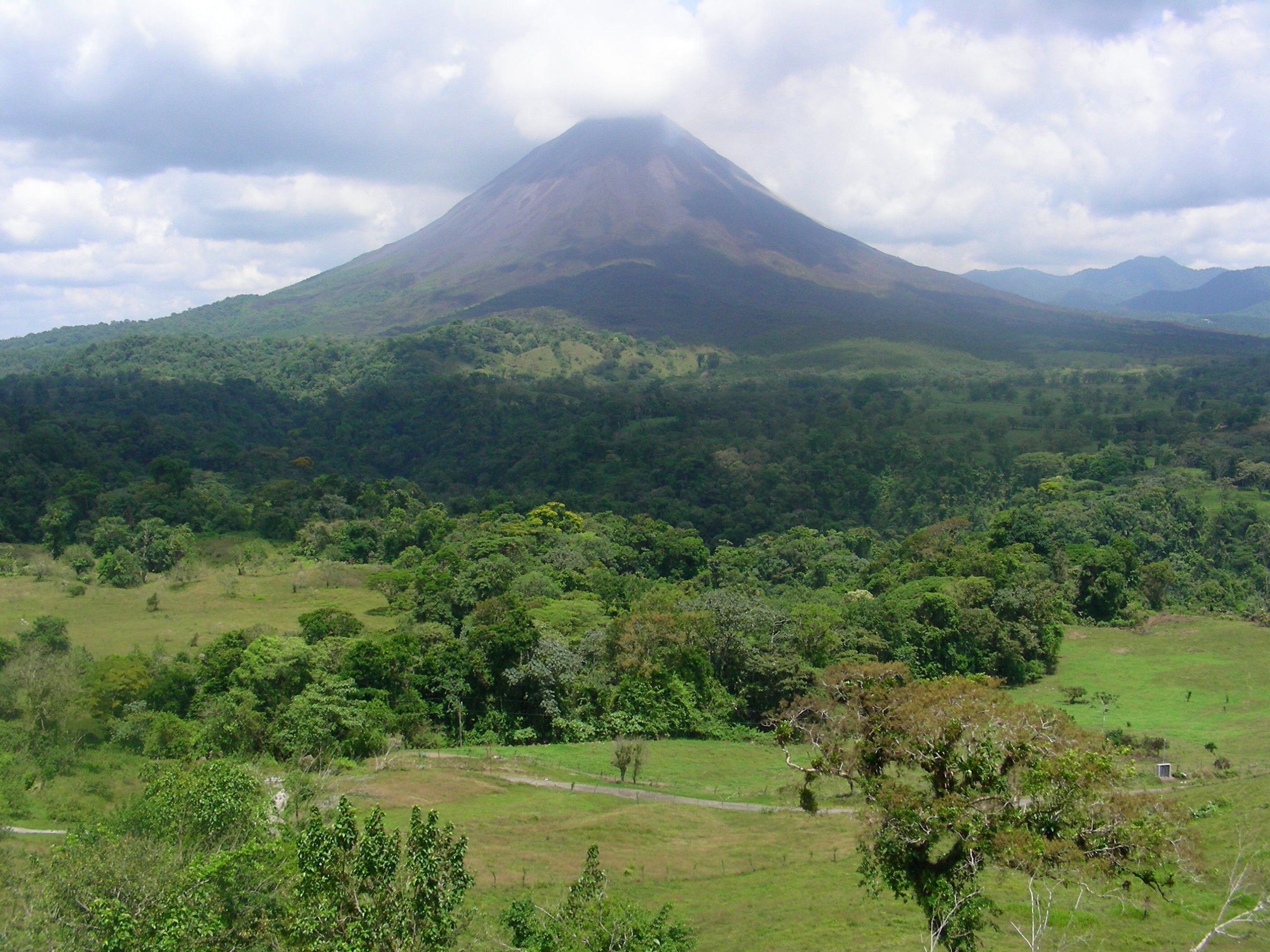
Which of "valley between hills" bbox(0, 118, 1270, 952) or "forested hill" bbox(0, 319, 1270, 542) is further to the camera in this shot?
"forested hill" bbox(0, 319, 1270, 542)

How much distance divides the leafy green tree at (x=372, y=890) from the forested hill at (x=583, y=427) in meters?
44.6

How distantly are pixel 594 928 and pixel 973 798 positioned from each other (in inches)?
159

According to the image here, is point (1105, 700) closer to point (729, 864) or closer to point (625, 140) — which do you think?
point (729, 864)

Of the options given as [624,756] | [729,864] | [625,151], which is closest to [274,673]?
[624,756]

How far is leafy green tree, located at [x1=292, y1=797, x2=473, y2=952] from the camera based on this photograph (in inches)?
297

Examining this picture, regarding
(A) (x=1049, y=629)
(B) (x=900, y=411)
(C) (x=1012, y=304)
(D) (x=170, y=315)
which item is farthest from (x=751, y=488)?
(D) (x=170, y=315)

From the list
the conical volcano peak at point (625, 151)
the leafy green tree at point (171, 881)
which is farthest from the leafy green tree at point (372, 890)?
the conical volcano peak at point (625, 151)

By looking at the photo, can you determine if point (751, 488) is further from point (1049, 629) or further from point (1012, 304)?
point (1012, 304)

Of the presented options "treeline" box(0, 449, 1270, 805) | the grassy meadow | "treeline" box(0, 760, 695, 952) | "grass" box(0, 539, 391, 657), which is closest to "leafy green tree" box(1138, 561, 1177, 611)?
"treeline" box(0, 449, 1270, 805)

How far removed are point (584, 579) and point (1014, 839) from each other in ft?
105

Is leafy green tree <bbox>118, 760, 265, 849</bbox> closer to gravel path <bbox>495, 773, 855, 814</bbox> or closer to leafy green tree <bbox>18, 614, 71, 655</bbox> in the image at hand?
gravel path <bbox>495, 773, 855, 814</bbox>

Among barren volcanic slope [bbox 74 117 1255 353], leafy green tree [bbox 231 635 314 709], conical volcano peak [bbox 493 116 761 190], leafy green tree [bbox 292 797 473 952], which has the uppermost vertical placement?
conical volcano peak [bbox 493 116 761 190]

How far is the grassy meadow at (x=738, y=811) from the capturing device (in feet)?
40.3

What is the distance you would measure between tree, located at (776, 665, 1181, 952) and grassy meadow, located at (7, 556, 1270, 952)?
85cm
